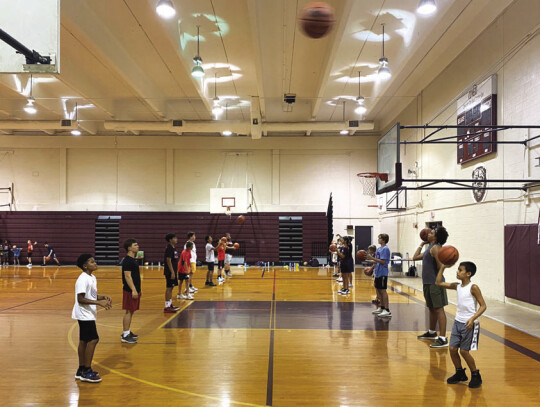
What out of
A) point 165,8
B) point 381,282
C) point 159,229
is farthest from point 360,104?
point 159,229

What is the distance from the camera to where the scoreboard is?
925 cm

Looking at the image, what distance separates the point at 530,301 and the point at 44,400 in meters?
8.43

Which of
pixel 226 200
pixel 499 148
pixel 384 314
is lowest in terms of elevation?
pixel 384 314

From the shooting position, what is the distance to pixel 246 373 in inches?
181

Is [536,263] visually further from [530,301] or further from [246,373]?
[246,373]

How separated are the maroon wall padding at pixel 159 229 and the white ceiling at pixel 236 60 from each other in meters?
4.56

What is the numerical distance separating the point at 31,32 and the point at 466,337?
212 inches

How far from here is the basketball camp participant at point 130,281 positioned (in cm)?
554

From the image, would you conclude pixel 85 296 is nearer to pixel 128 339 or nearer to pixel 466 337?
pixel 128 339

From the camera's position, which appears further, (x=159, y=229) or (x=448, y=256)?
(x=159, y=229)

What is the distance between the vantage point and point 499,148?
9.13m

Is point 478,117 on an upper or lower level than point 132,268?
upper

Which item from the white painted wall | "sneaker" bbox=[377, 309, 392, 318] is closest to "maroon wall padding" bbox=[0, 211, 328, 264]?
the white painted wall

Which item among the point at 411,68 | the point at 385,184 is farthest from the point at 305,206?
the point at 385,184
